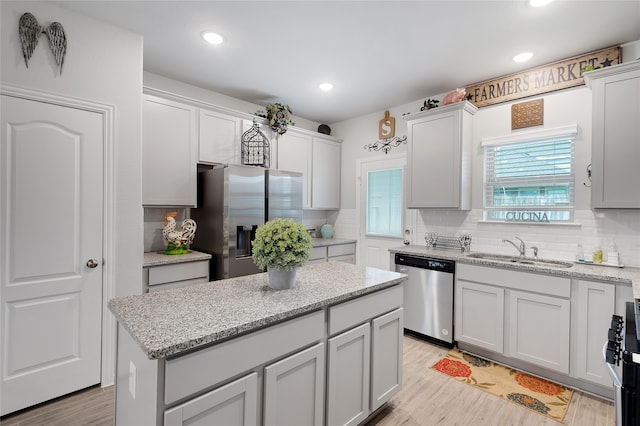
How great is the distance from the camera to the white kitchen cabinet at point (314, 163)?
13.4 ft

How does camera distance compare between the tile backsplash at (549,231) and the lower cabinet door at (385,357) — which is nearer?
the lower cabinet door at (385,357)

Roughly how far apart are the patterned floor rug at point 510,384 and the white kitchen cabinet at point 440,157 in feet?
4.96

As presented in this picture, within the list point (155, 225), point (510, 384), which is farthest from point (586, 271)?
point (155, 225)

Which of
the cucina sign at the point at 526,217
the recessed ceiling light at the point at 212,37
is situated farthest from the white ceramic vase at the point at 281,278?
the cucina sign at the point at 526,217

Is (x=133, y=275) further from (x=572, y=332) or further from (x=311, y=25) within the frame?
(x=572, y=332)

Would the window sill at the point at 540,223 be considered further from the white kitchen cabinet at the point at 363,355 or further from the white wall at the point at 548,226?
the white kitchen cabinet at the point at 363,355

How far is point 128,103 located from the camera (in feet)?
7.98

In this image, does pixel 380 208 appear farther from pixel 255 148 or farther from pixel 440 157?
pixel 255 148

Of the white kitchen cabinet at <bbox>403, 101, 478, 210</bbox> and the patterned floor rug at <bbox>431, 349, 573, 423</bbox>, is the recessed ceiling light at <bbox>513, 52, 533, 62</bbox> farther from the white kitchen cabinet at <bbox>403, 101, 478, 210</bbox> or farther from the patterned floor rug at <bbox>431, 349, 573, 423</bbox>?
the patterned floor rug at <bbox>431, 349, 573, 423</bbox>

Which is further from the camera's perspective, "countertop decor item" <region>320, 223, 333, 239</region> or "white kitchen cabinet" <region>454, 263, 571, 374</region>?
"countertop decor item" <region>320, 223, 333, 239</region>

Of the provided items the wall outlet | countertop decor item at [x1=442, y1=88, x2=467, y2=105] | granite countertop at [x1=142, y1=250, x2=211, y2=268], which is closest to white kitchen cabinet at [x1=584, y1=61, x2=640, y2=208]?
countertop decor item at [x1=442, y1=88, x2=467, y2=105]

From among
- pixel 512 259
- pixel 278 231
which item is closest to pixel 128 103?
pixel 278 231

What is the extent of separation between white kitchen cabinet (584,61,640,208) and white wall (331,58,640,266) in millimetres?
267

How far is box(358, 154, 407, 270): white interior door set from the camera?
4098mm
